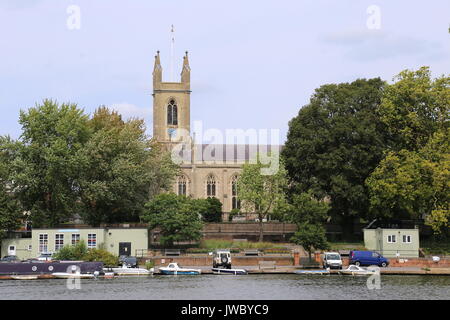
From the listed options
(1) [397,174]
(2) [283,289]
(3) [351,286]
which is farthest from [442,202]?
(2) [283,289]

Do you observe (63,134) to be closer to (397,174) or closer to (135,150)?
(135,150)

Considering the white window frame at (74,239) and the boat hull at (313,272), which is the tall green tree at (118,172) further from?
the boat hull at (313,272)

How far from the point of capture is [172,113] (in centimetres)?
14212

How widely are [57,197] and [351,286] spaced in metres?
33.5

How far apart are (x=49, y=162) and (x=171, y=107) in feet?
220

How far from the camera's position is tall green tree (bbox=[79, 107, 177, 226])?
3115 inches

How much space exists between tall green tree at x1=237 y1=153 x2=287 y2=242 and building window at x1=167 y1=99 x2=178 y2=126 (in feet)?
164

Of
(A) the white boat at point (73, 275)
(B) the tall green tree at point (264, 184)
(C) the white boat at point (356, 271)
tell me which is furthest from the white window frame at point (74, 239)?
(C) the white boat at point (356, 271)

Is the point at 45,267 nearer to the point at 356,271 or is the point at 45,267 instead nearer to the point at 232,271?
the point at 232,271

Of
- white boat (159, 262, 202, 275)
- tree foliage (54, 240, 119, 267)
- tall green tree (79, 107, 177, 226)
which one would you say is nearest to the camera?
white boat (159, 262, 202, 275)

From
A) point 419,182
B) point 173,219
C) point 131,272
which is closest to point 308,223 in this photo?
point 419,182

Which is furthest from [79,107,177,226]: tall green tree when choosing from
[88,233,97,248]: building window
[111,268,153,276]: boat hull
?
[111,268,153,276]: boat hull

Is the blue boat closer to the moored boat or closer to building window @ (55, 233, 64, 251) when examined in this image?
the moored boat

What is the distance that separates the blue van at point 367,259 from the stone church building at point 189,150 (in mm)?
53986
